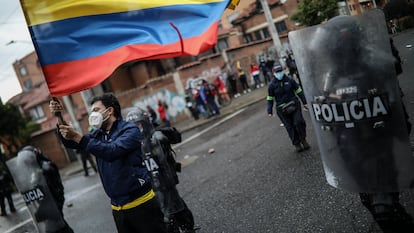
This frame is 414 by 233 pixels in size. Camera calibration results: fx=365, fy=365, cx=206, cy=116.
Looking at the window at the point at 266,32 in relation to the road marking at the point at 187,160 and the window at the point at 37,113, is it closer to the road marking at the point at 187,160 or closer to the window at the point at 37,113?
the window at the point at 37,113

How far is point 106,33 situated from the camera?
10.3 feet

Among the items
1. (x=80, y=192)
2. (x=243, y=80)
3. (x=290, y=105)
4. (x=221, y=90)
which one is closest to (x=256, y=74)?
(x=243, y=80)

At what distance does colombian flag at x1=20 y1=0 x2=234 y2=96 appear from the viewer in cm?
284

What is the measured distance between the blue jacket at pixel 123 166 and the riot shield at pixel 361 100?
1599 mm

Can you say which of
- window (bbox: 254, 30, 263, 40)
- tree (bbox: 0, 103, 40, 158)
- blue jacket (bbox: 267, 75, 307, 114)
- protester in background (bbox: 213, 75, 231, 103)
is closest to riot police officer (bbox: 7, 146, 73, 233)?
blue jacket (bbox: 267, 75, 307, 114)

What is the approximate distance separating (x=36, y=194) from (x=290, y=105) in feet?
14.8

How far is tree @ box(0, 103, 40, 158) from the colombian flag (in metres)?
18.7

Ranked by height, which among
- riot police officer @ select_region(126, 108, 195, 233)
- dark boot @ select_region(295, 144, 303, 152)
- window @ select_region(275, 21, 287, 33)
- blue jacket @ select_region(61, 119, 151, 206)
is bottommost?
dark boot @ select_region(295, 144, 303, 152)

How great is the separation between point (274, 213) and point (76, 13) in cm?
323

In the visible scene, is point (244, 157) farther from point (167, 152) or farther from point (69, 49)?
point (69, 49)

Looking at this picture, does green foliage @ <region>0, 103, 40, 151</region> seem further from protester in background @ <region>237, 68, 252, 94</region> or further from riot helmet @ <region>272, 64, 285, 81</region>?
riot helmet @ <region>272, 64, 285, 81</region>

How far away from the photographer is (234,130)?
1167 centimetres

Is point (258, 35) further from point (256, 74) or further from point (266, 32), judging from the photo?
point (256, 74)

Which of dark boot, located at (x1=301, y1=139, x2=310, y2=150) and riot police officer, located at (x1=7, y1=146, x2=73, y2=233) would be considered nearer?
riot police officer, located at (x1=7, y1=146, x2=73, y2=233)
